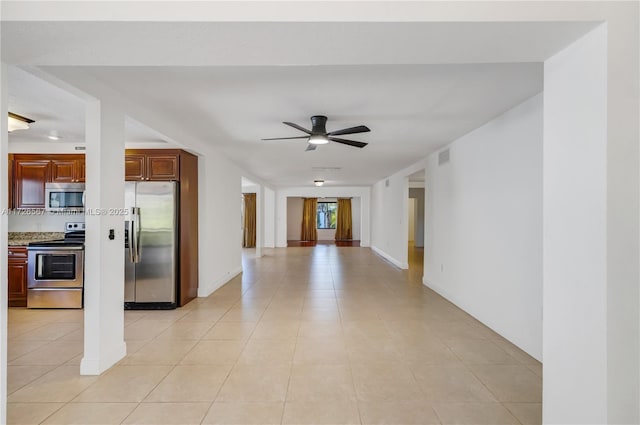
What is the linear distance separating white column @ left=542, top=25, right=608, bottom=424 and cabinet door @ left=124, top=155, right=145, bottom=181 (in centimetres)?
453

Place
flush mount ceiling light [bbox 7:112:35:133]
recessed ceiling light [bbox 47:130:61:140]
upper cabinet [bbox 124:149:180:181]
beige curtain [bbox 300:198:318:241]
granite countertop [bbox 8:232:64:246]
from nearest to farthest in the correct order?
1. flush mount ceiling light [bbox 7:112:35:133]
2. recessed ceiling light [bbox 47:130:61:140]
3. upper cabinet [bbox 124:149:180:181]
4. granite countertop [bbox 8:232:64:246]
5. beige curtain [bbox 300:198:318:241]

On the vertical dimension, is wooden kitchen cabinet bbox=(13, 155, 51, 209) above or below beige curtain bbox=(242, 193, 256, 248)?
above

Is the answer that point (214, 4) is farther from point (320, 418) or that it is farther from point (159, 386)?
point (159, 386)

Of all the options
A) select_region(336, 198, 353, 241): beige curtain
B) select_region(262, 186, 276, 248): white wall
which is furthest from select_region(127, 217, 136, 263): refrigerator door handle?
select_region(336, 198, 353, 241): beige curtain

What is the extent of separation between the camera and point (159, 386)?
8.44ft

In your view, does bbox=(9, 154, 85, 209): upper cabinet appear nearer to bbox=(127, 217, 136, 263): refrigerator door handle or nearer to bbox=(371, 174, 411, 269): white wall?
bbox=(127, 217, 136, 263): refrigerator door handle

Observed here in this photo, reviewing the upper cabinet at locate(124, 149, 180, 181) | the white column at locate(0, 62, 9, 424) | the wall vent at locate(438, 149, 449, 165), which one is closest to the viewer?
the white column at locate(0, 62, 9, 424)

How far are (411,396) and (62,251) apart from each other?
4.68m

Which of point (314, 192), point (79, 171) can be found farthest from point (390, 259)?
point (79, 171)

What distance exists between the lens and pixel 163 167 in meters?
4.57

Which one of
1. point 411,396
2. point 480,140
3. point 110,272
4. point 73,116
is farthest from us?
point 480,140

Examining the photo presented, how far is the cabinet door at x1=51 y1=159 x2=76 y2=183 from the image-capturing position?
4.85 meters

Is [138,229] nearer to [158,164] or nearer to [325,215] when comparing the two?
[158,164]

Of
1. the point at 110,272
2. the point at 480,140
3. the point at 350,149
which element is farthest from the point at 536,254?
the point at 110,272
